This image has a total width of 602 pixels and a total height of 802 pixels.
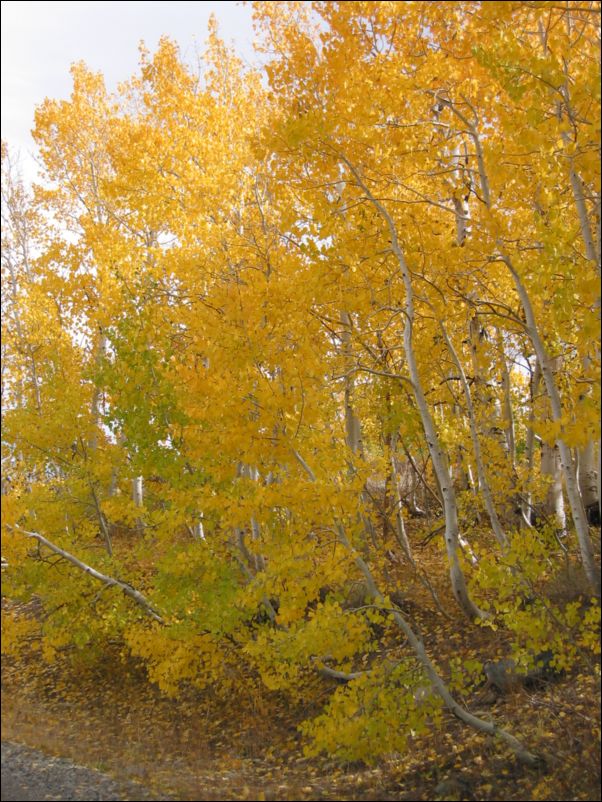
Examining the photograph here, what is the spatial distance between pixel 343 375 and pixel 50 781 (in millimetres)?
4017

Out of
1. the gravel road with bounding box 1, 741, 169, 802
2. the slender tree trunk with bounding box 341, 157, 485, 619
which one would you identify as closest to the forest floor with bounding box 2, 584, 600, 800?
the gravel road with bounding box 1, 741, 169, 802

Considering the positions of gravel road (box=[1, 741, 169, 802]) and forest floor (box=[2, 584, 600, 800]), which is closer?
gravel road (box=[1, 741, 169, 802])

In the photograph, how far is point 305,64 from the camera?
7918mm

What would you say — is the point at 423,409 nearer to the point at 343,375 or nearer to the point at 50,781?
the point at 343,375

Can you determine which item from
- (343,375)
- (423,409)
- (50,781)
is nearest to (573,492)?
(423,409)

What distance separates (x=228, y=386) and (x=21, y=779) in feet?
11.4

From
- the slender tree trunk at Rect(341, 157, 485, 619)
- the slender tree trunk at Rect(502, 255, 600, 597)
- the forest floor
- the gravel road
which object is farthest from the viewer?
the slender tree trunk at Rect(341, 157, 485, 619)

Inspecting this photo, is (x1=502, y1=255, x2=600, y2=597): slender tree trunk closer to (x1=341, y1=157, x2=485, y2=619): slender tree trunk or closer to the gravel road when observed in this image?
(x1=341, y1=157, x2=485, y2=619): slender tree trunk

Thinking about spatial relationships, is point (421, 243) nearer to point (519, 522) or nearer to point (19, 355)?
point (519, 522)

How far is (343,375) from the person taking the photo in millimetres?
6699

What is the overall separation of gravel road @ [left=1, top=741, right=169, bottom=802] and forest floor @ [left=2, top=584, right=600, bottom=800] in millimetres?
163

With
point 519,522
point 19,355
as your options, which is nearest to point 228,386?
point 519,522

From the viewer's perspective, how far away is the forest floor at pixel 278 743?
5457mm

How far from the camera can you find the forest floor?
17.9 ft
